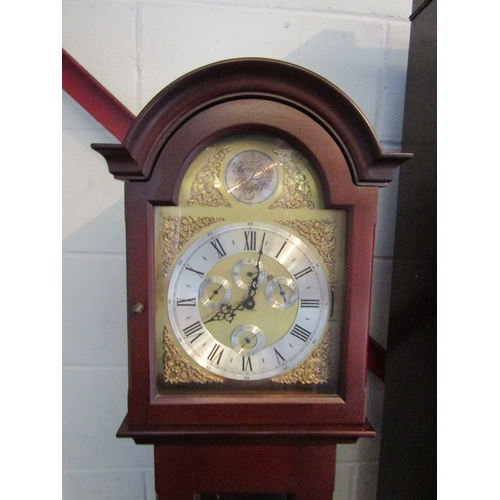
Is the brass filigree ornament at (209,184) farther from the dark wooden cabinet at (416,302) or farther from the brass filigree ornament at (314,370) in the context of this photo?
the dark wooden cabinet at (416,302)

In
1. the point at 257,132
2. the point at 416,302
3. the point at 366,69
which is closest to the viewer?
the point at 257,132

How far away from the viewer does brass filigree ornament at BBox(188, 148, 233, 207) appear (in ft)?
1.76

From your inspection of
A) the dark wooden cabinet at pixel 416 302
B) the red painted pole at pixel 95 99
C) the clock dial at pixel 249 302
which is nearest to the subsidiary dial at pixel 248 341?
the clock dial at pixel 249 302

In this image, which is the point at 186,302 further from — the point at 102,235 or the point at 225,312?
the point at 102,235

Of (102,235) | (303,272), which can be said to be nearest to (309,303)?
(303,272)

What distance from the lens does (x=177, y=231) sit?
1.77 feet

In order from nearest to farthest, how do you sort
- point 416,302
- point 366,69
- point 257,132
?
point 257,132 < point 416,302 < point 366,69

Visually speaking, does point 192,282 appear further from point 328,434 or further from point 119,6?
point 119,6

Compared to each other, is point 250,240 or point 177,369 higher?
point 250,240

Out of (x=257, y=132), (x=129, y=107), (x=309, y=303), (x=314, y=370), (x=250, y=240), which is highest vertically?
(x=129, y=107)

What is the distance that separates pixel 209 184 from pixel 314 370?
13.6 inches

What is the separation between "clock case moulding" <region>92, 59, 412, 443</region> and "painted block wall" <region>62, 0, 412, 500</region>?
0.32m

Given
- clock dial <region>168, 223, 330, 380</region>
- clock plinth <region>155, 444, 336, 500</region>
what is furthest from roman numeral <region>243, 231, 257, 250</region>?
clock plinth <region>155, 444, 336, 500</region>

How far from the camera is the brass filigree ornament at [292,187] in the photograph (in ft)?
1.78
